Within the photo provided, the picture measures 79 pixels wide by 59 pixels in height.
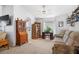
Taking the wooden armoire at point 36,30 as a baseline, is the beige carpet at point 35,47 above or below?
below

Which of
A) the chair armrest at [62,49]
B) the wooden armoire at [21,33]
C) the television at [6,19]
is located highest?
the television at [6,19]

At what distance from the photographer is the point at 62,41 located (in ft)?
7.98

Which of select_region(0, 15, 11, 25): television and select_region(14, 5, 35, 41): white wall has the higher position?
select_region(14, 5, 35, 41): white wall

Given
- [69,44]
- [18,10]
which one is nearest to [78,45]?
[69,44]

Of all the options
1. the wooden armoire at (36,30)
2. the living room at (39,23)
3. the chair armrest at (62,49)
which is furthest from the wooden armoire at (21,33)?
the chair armrest at (62,49)

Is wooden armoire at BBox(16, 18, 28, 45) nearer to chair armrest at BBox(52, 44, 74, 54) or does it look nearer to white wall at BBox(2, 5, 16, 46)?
white wall at BBox(2, 5, 16, 46)

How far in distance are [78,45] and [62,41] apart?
245 millimetres

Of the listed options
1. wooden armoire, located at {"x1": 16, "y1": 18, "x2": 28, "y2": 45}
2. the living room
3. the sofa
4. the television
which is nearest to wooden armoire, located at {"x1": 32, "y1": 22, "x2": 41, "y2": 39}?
the living room

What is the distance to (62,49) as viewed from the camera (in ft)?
8.08

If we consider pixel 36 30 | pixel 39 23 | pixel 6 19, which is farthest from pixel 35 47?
pixel 6 19

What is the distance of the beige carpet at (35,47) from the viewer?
2.46m

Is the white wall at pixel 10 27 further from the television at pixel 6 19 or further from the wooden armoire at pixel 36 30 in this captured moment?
the wooden armoire at pixel 36 30

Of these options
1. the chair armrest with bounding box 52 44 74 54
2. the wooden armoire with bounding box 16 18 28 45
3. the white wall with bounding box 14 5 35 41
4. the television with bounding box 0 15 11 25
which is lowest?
the chair armrest with bounding box 52 44 74 54

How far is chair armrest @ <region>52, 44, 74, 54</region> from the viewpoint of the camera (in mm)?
2449
